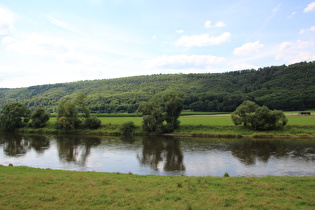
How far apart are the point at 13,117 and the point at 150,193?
238 ft

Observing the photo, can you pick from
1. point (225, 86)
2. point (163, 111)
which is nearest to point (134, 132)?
point (163, 111)

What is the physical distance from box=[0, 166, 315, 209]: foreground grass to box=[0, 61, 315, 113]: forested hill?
84996 millimetres

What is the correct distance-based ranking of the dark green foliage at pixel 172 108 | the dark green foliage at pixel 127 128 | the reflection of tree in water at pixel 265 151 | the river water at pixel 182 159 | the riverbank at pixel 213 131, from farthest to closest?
the dark green foliage at pixel 127 128
the dark green foliage at pixel 172 108
the riverbank at pixel 213 131
the reflection of tree in water at pixel 265 151
the river water at pixel 182 159

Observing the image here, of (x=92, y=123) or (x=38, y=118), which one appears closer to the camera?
(x=92, y=123)

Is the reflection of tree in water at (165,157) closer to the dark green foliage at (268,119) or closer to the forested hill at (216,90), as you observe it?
the dark green foliage at (268,119)

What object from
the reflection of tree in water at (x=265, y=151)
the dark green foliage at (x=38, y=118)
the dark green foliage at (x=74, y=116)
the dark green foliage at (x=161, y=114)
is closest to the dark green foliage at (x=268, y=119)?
the reflection of tree in water at (x=265, y=151)

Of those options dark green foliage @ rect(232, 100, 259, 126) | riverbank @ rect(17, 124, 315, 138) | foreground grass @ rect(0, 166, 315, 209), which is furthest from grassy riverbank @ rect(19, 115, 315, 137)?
foreground grass @ rect(0, 166, 315, 209)

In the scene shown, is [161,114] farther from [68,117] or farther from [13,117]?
[13,117]

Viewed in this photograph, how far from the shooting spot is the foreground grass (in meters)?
12.7

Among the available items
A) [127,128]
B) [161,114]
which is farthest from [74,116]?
[161,114]

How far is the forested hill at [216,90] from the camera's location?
10025 cm

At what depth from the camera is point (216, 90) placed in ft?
471

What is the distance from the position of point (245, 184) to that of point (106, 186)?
403 inches

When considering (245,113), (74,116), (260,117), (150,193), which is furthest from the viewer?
(74,116)
